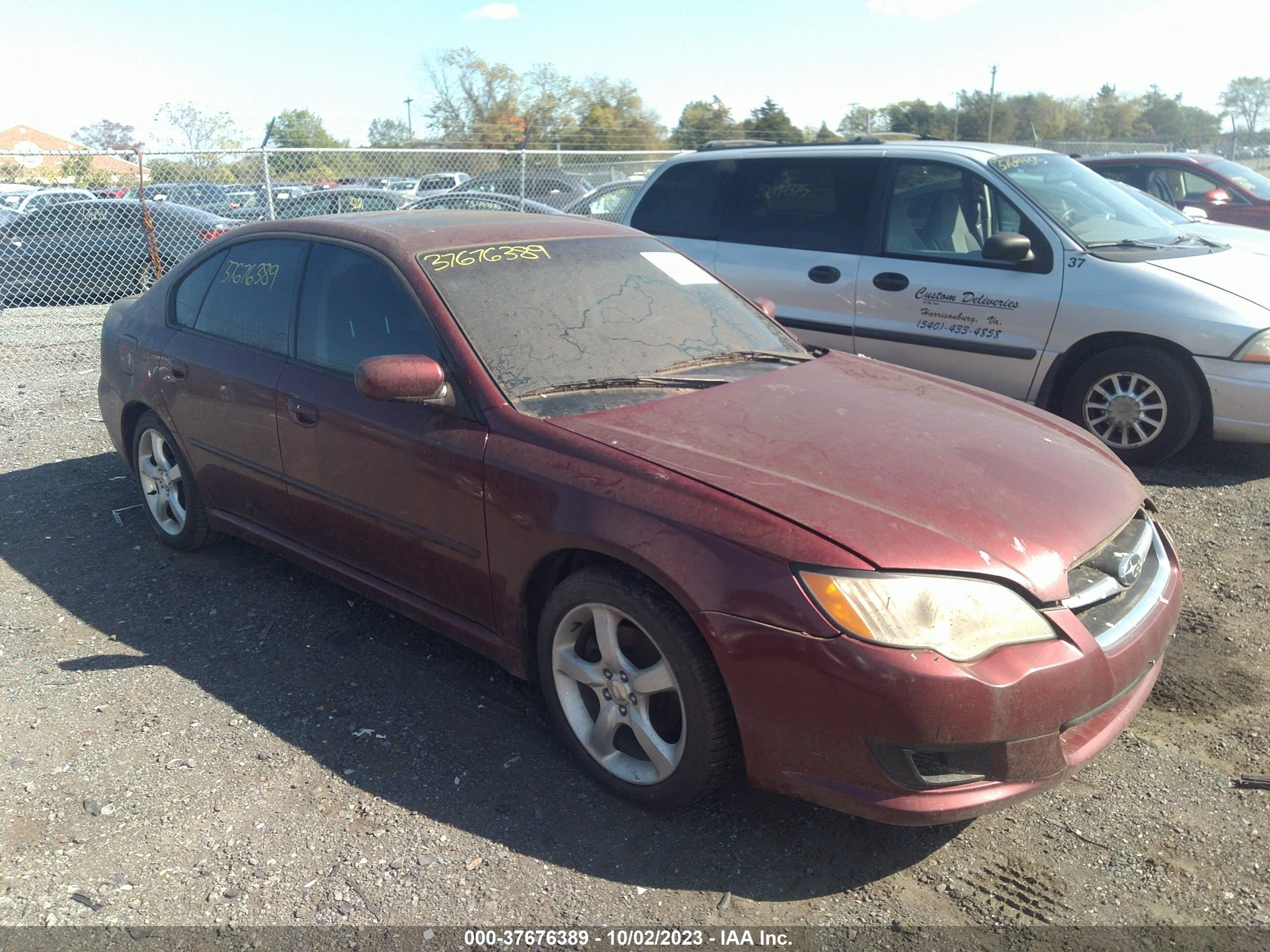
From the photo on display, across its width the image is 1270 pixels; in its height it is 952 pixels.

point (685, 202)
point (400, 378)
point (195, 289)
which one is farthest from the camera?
point (685, 202)

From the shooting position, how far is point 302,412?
3.84 metres

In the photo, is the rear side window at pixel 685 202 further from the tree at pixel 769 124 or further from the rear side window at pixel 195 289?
the tree at pixel 769 124

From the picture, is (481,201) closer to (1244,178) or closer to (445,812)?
(1244,178)

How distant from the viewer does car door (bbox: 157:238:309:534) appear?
408cm

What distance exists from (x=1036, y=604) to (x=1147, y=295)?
153 inches

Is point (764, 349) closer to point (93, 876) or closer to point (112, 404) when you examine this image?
point (93, 876)

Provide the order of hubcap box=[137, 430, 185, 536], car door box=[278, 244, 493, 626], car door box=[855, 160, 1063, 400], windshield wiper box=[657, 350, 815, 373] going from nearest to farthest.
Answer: car door box=[278, 244, 493, 626], windshield wiper box=[657, 350, 815, 373], hubcap box=[137, 430, 185, 536], car door box=[855, 160, 1063, 400]

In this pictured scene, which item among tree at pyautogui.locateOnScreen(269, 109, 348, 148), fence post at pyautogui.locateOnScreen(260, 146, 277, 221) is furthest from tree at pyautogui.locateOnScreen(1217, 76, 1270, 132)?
fence post at pyautogui.locateOnScreen(260, 146, 277, 221)

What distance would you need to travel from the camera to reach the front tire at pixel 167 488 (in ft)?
15.4

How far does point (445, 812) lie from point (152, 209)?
11.8m

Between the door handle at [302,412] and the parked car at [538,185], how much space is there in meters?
10.7

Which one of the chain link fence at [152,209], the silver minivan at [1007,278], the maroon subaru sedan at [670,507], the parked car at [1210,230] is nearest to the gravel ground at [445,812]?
the maroon subaru sedan at [670,507]

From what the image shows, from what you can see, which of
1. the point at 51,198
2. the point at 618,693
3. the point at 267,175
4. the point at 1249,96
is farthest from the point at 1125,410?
the point at 1249,96

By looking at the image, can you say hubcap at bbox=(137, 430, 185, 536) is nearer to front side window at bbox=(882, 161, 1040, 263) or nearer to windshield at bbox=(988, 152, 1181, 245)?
front side window at bbox=(882, 161, 1040, 263)
